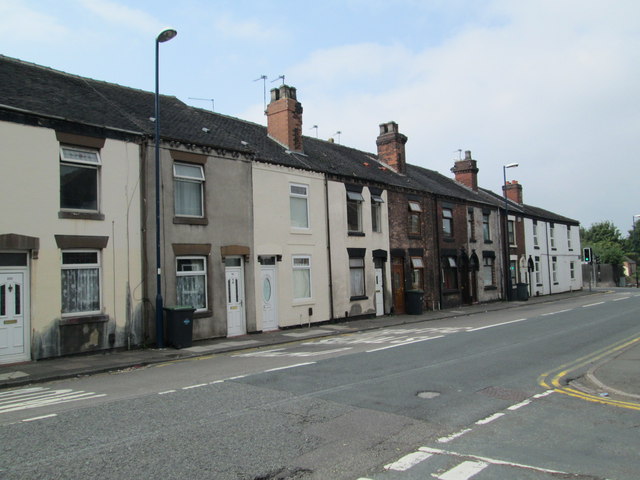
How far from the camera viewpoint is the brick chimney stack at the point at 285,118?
22.4 metres

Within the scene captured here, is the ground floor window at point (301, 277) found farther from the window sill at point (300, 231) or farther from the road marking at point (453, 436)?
the road marking at point (453, 436)

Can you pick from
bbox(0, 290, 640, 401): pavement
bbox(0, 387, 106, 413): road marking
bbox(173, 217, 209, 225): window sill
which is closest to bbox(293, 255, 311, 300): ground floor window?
bbox(0, 290, 640, 401): pavement

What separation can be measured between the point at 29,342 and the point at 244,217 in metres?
7.71

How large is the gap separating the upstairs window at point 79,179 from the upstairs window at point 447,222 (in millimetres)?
19843

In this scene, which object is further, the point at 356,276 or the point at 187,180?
the point at 356,276

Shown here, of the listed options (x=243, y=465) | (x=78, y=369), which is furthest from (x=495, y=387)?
(x=78, y=369)

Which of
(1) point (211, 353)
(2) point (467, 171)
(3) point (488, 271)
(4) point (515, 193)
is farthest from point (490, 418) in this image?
(4) point (515, 193)

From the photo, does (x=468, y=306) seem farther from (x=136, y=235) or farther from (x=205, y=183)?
(x=136, y=235)

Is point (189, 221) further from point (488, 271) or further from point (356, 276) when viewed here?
point (488, 271)

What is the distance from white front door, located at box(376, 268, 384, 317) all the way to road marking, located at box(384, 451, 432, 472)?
18184mm

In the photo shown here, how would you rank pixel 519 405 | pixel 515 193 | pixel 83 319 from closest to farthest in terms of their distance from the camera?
pixel 519 405, pixel 83 319, pixel 515 193

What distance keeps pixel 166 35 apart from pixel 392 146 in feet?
57.9

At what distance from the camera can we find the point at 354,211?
23.0 metres

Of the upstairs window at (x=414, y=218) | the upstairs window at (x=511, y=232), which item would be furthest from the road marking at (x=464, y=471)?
the upstairs window at (x=511, y=232)
